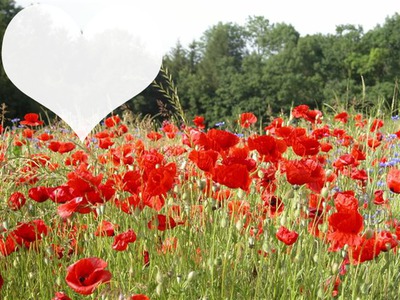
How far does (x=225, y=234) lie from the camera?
6.68 feet

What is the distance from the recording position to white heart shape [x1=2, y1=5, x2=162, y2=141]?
13.5 ft

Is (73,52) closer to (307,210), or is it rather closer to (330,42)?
(307,210)

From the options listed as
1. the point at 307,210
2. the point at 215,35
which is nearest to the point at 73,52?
the point at 307,210

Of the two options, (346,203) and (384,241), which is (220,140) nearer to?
(346,203)

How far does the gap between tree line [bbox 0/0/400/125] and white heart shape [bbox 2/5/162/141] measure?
33629mm

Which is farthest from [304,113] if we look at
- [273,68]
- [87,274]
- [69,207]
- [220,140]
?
[273,68]

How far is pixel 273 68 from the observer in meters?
45.7

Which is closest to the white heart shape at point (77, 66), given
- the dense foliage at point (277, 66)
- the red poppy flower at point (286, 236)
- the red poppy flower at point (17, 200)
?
the red poppy flower at point (17, 200)

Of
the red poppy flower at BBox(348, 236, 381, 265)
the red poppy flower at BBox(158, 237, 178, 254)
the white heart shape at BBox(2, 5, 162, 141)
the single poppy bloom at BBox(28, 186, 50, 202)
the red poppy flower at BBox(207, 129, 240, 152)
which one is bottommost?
the red poppy flower at BBox(158, 237, 178, 254)

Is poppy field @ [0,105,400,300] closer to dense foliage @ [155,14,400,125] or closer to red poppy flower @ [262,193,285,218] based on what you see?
red poppy flower @ [262,193,285,218]

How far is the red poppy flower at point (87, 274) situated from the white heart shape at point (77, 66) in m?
2.54

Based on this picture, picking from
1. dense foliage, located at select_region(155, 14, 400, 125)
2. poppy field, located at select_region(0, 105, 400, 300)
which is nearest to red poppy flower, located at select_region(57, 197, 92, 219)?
poppy field, located at select_region(0, 105, 400, 300)

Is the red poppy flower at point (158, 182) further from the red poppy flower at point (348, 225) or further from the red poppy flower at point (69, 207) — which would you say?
the red poppy flower at point (348, 225)

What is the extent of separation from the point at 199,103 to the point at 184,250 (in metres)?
48.9
